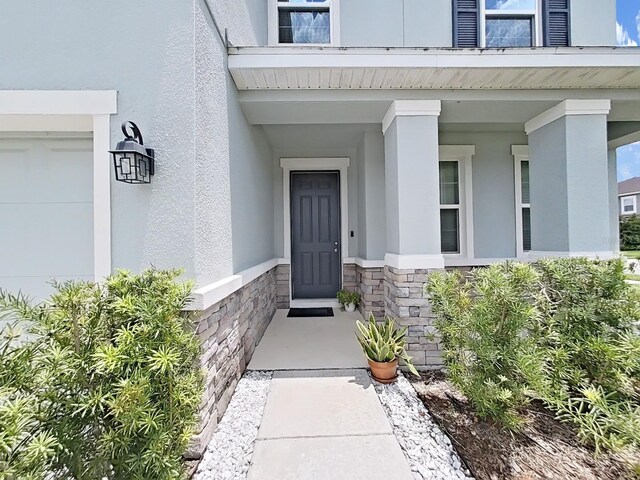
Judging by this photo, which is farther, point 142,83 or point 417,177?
point 417,177

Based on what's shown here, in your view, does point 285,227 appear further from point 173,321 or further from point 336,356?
point 173,321

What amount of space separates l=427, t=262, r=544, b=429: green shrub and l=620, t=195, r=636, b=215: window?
32.0 metres

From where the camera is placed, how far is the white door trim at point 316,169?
6105mm

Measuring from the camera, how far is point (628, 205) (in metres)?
24.9

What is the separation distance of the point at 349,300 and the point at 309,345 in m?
1.79

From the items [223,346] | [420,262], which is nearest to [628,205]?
[420,262]

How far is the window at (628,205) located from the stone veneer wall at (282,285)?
103 feet

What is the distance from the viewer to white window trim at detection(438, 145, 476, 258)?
5.21 meters

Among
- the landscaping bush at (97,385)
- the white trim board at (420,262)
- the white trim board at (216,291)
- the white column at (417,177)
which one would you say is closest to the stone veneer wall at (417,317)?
the white trim board at (420,262)

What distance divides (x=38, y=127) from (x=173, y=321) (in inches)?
88.4

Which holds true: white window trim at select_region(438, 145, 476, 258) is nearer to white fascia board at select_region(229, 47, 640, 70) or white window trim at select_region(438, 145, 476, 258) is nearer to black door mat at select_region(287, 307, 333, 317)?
white fascia board at select_region(229, 47, 640, 70)

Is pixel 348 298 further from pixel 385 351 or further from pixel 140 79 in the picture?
pixel 140 79

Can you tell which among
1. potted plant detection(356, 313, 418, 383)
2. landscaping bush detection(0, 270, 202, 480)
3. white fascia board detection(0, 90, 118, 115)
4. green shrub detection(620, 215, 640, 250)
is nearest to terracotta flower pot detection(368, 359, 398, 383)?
potted plant detection(356, 313, 418, 383)

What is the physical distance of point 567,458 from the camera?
2.18 metres
